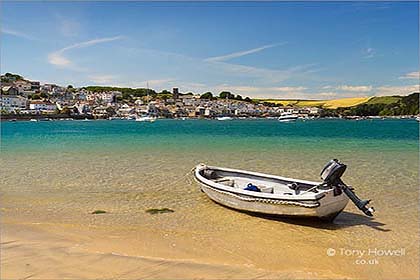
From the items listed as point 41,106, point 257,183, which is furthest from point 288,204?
point 41,106

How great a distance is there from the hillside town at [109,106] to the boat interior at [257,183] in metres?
136

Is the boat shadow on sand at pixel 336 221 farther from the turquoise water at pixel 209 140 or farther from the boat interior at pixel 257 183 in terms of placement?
the turquoise water at pixel 209 140

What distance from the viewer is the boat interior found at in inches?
401

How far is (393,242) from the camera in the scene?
781 cm

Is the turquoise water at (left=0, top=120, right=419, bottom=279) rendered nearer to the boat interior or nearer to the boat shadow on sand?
the boat shadow on sand

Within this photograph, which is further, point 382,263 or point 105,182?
point 105,182

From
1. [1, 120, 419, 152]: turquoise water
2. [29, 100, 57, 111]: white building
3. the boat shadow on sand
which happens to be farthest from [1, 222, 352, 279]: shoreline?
[29, 100, 57, 111]: white building

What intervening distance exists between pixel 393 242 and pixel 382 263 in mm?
1421

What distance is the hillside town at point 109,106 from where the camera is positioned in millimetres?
144550

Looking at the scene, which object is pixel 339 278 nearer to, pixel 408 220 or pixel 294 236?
pixel 294 236

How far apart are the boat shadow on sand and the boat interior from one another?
2.44 feet

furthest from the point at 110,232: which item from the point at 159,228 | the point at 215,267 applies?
the point at 215,267

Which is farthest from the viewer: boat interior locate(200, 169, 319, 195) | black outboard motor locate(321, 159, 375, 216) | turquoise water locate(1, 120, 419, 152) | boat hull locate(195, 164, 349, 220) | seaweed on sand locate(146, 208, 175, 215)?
turquoise water locate(1, 120, 419, 152)

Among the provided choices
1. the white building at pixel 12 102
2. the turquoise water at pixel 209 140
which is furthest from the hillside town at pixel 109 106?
the turquoise water at pixel 209 140
